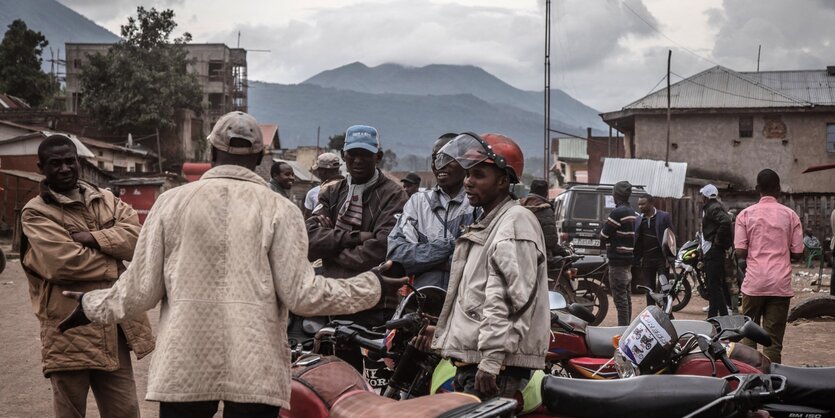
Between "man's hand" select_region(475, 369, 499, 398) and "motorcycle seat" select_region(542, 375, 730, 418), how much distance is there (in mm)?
241

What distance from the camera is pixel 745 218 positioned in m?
7.93

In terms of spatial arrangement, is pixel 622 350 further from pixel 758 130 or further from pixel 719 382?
pixel 758 130

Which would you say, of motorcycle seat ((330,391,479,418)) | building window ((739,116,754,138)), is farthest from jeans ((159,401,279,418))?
building window ((739,116,754,138))

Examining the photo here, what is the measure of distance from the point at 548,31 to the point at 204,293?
1228 inches

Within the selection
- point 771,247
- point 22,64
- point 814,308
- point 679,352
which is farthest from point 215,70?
point 679,352

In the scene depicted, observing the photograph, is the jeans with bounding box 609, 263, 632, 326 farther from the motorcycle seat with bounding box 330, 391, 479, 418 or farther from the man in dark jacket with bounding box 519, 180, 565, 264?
the motorcycle seat with bounding box 330, 391, 479, 418

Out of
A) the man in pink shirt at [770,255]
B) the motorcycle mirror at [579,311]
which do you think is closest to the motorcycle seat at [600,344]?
the motorcycle mirror at [579,311]

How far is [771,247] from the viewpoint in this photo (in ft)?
25.4

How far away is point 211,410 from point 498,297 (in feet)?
4.10

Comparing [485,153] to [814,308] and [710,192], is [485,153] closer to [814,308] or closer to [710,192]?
[710,192]

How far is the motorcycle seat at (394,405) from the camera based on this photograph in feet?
9.67

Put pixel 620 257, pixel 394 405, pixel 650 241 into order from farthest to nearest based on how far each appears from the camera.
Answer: pixel 650 241, pixel 620 257, pixel 394 405

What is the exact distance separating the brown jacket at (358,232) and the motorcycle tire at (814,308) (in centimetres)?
811

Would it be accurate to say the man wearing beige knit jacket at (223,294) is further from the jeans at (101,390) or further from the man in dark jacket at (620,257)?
the man in dark jacket at (620,257)
